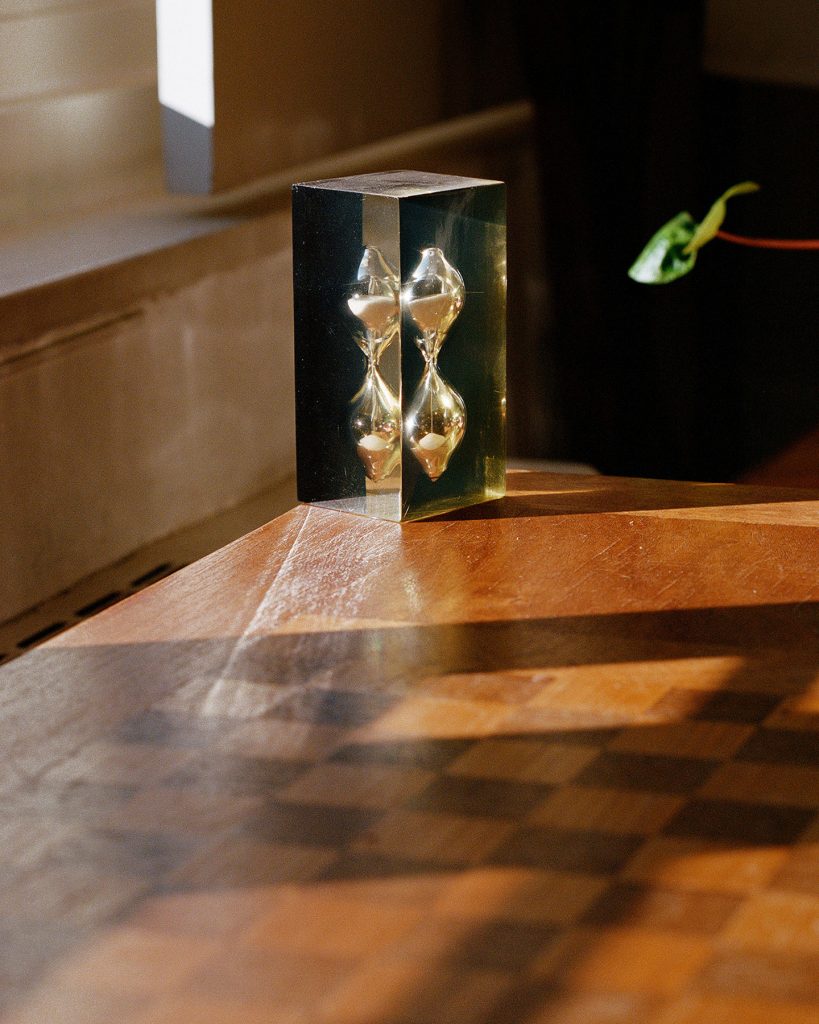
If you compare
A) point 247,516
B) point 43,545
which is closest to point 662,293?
point 247,516

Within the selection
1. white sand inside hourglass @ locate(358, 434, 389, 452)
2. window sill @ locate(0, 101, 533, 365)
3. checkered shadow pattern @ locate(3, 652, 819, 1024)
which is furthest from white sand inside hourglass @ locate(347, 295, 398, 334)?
window sill @ locate(0, 101, 533, 365)

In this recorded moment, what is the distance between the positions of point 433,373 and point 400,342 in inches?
2.6

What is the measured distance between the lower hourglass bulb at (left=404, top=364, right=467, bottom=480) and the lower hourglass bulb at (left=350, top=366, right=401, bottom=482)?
0.02 metres

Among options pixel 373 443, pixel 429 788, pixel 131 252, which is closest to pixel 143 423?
pixel 131 252

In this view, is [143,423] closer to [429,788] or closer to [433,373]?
[433,373]

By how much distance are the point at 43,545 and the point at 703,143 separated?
2762 mm

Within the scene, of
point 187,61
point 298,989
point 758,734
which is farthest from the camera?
point 187,61

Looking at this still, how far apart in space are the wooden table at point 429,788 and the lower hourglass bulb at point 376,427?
0.11 meters

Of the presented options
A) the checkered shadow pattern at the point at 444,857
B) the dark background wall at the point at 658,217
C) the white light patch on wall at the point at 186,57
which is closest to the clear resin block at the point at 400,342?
the checkered shadow pattern at the point at 444,857

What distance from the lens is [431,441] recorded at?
166 cm

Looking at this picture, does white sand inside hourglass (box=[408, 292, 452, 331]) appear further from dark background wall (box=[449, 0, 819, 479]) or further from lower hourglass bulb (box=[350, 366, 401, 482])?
dark background wall (box=[449, 0, 819, 479])

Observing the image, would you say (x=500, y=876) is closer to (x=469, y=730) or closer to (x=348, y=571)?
(x=469, y=730)

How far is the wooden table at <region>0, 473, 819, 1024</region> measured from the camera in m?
0.82

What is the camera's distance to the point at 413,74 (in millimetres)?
4207
